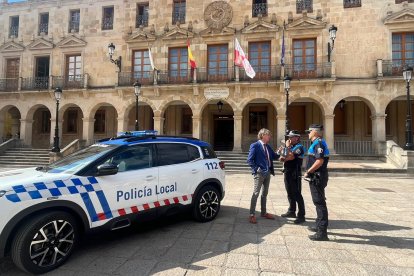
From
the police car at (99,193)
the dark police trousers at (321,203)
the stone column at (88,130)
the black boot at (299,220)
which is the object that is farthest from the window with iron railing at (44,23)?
the dark police trousers at (321,203)

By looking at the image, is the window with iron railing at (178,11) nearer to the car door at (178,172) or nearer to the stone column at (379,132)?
the stone column at (379,132)

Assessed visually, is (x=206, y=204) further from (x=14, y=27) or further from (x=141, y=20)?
(x=14, y=27)

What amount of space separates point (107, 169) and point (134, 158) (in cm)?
64

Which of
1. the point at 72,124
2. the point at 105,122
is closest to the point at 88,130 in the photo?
the point at 105,122

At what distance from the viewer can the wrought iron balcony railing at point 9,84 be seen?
21658mm

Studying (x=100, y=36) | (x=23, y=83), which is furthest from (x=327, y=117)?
(x=23, y=83)

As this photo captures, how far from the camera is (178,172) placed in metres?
4.83

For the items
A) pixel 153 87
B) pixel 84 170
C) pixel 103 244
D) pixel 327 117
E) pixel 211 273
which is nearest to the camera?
pixel 211 273

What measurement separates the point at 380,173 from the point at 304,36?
9.89m

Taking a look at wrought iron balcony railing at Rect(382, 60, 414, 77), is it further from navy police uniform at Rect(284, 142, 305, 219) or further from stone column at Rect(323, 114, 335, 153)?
navy police uniform at Rect(284, 142, 305, 219)

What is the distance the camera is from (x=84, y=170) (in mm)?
3727

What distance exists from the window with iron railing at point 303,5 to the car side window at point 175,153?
54.5 feet

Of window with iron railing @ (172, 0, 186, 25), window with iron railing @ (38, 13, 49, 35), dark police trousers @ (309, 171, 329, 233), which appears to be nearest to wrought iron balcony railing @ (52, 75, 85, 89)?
window with iron railing @ (38, 13, 49, 35)

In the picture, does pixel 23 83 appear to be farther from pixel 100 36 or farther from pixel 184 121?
pixel 184 121
